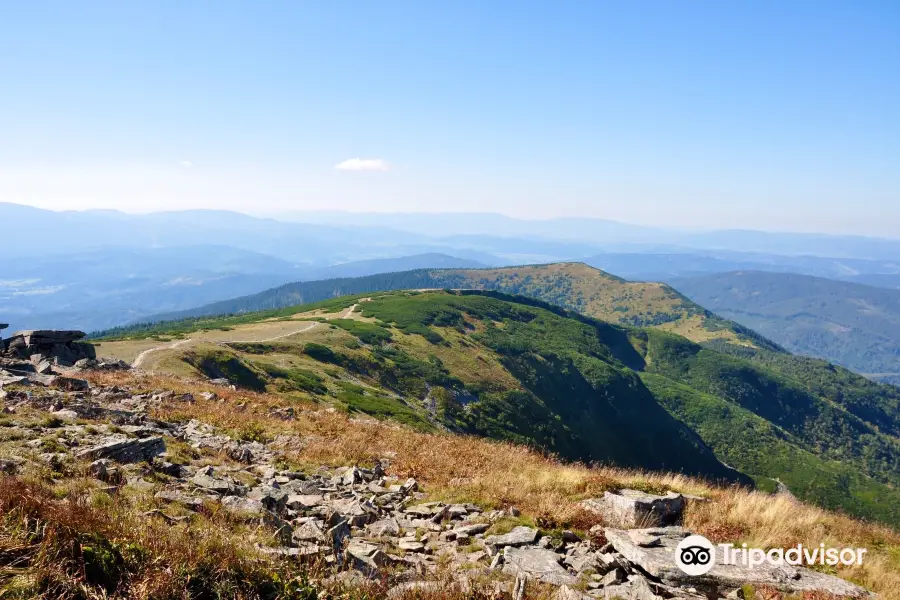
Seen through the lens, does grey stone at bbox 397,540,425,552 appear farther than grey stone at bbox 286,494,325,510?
No

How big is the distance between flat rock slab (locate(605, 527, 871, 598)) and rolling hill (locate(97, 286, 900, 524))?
43.3ft

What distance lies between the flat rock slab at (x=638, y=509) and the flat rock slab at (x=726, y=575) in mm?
1778

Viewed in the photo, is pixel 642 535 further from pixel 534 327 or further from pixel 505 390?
pixel 534 327

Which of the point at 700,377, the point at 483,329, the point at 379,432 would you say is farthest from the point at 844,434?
the point at 379,432

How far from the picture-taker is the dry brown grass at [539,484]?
10.1m

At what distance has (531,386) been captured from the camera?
10331 centimetres

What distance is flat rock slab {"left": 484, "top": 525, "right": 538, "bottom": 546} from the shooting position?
9445 mm

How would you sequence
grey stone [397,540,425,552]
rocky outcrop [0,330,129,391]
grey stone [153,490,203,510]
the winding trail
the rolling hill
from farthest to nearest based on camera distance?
1. the rolling hill
2. the winding trail
3. rocky outcrop [0,330,129,391]
4. grey stone [397,540,425,552]
5. grey stone [153,490,203,510]

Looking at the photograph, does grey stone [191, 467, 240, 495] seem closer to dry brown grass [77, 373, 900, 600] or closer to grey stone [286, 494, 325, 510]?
grey stone [286, 494, 325, 510]

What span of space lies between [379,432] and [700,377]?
204m

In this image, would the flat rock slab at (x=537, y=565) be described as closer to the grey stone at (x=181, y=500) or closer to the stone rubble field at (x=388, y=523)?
the stone rubble field at (x=388, y=523)

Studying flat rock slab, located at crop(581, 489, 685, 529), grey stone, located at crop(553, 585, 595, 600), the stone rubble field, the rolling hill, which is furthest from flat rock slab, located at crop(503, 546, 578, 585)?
the rolling hill

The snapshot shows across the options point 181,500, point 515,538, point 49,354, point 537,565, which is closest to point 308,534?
point 181,500

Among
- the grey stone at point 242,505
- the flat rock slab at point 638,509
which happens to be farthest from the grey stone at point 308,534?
the flat rock slab at point 638,509
